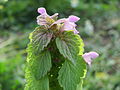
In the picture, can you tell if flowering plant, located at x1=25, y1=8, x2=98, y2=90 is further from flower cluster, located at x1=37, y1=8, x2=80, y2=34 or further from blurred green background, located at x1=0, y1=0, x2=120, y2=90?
blurred green background, located at x1=0, y1=0, x2=120, y2=90

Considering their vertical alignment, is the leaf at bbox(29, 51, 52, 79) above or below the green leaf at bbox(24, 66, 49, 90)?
above

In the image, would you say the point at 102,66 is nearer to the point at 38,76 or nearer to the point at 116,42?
the point at 116,42

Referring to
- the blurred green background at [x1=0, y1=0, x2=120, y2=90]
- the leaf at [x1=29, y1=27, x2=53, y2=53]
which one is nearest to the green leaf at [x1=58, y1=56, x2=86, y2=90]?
the leaf at [x1=29, y1=27, x2=53, y2=53]

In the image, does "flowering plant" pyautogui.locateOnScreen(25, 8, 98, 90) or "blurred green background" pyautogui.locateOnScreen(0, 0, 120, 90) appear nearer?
"flowering plant" pyautogui.locateOnScreen(25, 8, 98, 90)

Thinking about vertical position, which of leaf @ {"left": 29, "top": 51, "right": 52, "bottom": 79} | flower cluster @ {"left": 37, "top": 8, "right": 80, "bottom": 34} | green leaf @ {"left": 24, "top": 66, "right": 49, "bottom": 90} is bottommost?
green leaf @ {"left": 24, "top": 66, "right": 49, "bottom": 90}

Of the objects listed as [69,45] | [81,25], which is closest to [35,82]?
[69,45]

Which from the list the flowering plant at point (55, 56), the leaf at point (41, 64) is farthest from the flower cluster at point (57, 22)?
the leaf at point (41, 64)

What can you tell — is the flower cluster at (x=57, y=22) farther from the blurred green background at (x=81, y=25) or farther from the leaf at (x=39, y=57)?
the blurred green background at (x=81, y=25)
